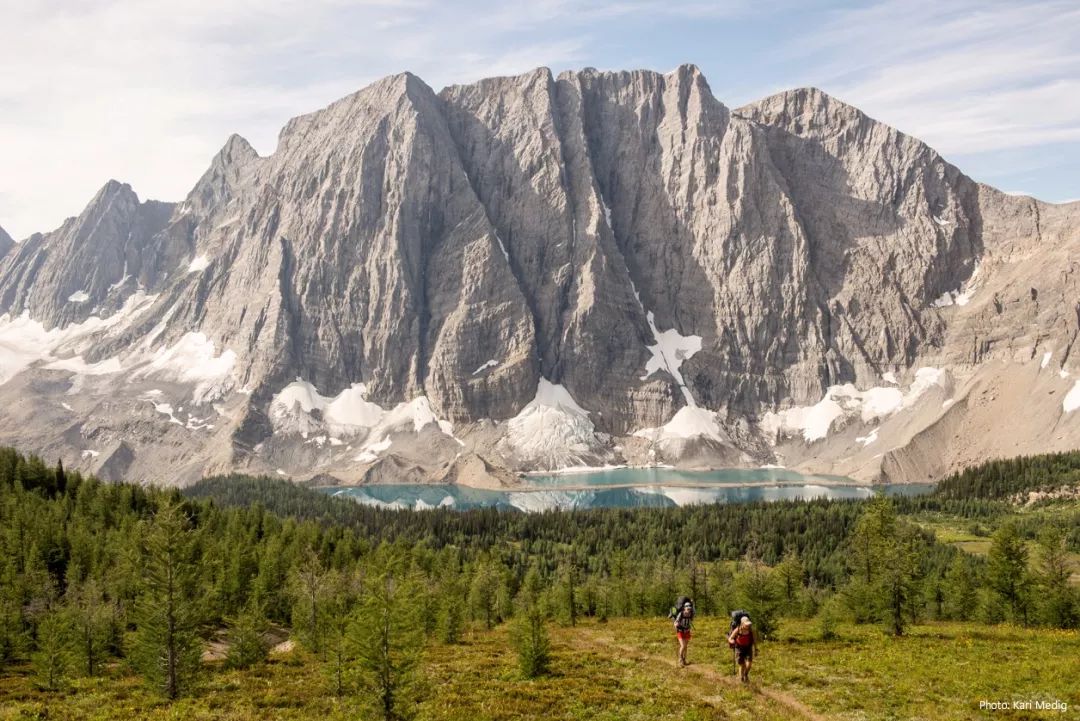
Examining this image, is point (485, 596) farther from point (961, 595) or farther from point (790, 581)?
point (961, 595)

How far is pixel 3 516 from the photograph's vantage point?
95.0 m

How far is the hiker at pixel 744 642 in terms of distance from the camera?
95.4ft

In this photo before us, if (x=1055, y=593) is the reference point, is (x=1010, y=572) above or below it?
above

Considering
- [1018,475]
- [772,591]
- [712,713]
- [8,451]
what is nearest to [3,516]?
[8,451]

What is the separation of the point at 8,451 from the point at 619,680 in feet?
406

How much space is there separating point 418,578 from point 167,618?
2358 centimetres

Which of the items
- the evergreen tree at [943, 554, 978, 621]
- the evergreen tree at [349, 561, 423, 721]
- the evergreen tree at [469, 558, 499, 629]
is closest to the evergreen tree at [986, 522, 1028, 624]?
the evergreen tree at [943, 554, 978, 621]

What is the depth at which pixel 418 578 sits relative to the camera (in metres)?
55.1

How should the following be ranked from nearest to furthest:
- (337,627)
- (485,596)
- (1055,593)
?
1. (337,627)
2. (1055,593)
3. (485,596)

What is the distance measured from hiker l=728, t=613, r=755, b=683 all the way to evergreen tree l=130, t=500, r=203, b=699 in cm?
2226

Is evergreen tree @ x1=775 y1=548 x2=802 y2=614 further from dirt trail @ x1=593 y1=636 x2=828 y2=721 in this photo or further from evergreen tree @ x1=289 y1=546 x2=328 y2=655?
evergreen tree @ x1=289 y1=546 x2=328 y2=655

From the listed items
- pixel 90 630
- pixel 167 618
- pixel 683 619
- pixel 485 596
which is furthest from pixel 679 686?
pixel 485 596

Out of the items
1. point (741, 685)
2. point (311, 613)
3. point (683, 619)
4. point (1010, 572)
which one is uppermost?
point (683, 619)

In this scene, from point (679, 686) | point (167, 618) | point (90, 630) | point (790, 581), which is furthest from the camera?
point (790, 581)
